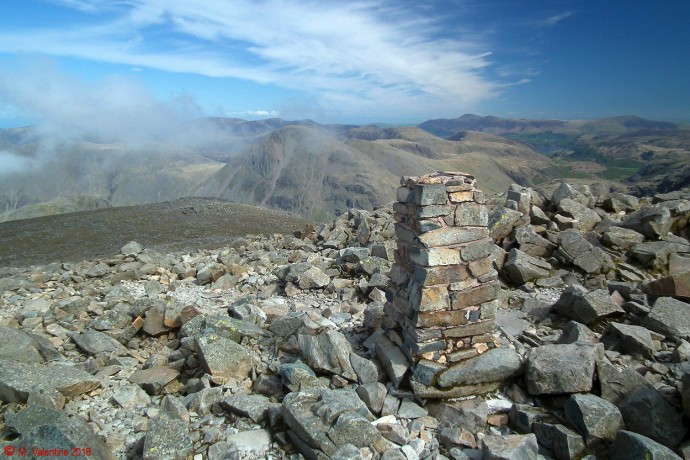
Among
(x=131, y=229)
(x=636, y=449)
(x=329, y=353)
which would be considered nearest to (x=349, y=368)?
(x=329, y=353)

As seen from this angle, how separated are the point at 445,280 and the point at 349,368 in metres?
2.38

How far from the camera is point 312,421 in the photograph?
210 inches

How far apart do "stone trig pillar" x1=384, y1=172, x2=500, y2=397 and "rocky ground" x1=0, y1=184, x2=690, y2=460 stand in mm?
337

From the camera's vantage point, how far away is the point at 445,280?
6.40 m

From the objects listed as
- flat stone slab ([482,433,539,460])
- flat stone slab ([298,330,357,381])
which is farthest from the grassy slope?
flat stone slab ([482,433,539,460])

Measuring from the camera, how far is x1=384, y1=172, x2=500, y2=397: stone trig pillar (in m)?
6.29

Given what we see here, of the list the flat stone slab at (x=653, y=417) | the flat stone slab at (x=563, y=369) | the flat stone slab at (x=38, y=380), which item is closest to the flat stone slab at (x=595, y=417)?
the flat stone slab at (x=653, y=417)

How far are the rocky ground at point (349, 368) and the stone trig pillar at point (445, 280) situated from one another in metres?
0.34

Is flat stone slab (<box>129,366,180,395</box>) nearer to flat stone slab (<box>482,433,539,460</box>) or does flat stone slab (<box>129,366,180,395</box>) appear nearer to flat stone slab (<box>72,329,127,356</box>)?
flat stone slab (<box>72,329,127,356</box>)

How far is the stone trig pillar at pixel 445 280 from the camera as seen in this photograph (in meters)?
6.29

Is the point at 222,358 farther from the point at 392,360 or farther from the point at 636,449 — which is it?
the point at 636,449

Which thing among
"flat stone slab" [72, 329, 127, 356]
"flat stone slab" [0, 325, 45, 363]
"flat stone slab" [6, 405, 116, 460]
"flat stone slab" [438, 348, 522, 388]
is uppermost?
"flat stone slab" [438, 348, 522, 388]

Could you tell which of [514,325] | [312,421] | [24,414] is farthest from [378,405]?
[24,414]

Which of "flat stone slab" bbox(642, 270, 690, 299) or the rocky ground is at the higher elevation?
"flat stone slab" bbox(642, 270, 690, 299)
